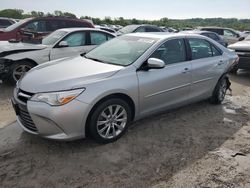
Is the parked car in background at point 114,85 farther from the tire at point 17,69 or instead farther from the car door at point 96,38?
the car door at point 96,38

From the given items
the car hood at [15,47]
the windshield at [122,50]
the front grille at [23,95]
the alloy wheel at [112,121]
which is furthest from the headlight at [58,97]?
the car hood at [15,47]

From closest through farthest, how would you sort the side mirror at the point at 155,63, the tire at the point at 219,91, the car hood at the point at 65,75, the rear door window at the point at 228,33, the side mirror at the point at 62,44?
the car hood at the point at 65,75
the side mirror at the point at 155,63
the tire at the point at 219,91
the side mirror at the point at 62,44
the rear door window at the point at 228,33

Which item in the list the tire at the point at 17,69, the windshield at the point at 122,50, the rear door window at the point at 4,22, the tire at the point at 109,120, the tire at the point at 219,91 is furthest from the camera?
the rear door window at the point at 4,22

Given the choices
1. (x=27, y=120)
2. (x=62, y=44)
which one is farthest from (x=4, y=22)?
(x=27, y=120)

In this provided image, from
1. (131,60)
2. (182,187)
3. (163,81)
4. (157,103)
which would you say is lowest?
(182,187)

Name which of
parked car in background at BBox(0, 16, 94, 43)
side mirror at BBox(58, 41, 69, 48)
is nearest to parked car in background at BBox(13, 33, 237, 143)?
side mirror at BBox(58, 41, 69, 48)

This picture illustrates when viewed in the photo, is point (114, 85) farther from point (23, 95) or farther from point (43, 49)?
point (43, 49)

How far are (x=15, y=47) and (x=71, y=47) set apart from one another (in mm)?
1380

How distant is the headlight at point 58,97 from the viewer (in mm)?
3228

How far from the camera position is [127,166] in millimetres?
3273

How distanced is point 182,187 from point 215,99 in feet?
10.2

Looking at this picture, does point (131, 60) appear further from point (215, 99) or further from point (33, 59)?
point (33, 59)


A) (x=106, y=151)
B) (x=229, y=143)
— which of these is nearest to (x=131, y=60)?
(x=106, y=151)

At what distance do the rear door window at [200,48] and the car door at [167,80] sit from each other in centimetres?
25
